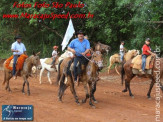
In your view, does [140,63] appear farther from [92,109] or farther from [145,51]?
[92,109]

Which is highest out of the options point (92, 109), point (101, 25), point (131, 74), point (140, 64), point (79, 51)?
point (101, 25)

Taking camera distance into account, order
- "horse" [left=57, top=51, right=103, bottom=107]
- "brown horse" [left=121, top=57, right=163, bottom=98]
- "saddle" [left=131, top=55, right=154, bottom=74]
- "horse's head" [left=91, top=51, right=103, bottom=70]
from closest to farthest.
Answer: "horse's head" [left=91, top=51, right=103, bottom=70] < "horse" [left=57, top=51, right=103, bottom=107] < "brown horse" [left=121, top=57, right=163, bottom=98] < "saddle" [left=131, top=55, right=154, bottom=74]

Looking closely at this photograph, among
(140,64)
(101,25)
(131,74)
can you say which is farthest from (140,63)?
(101,25)

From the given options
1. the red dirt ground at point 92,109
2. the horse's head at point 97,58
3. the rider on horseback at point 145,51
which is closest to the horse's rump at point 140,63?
the rider on horseback at point 145,51

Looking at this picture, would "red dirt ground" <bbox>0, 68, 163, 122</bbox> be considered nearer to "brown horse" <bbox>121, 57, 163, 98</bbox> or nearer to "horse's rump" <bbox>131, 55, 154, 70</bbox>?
"brown horse" <bbox>121, 57, 163, 98</bbox>

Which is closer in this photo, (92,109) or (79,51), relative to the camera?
(92,109)

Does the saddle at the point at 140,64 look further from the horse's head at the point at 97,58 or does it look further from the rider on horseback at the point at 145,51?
the horse's head at the point at 97,58

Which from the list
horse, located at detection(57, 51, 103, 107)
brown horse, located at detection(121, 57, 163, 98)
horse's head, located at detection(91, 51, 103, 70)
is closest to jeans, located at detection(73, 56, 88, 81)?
horse, located at detection(57, 51, 103, 107)

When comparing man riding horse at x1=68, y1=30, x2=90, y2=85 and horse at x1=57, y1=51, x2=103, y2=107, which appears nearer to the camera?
horse at x1=57, y1=51, x2=103, y2=107

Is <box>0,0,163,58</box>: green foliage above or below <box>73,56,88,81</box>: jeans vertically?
above

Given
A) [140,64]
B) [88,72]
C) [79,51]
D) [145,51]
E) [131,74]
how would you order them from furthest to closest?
1. [131,74]
2. [140,64]
3. [145,51]
4. [79,51]
5. [88,72]

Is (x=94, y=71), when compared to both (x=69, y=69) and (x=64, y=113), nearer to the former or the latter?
(x=69, y=69)

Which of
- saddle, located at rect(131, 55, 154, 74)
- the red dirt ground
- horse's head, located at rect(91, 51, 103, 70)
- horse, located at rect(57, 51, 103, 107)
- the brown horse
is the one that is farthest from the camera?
saddle, located at rect(131, 55, 154, 74)

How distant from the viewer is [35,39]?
2736 centimetres
